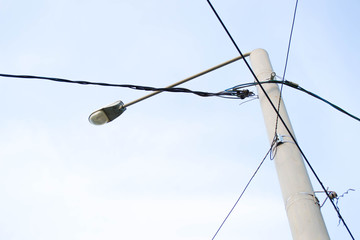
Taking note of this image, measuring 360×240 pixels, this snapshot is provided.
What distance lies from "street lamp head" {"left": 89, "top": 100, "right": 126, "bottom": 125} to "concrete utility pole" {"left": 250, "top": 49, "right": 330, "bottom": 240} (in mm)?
1320

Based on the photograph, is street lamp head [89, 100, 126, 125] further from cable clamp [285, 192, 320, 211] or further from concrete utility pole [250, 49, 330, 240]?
cable clamp [285, 192, 320, 211]

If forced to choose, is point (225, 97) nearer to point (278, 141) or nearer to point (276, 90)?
point (276, 90)

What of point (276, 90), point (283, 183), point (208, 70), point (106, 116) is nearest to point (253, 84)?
point (276, 90)

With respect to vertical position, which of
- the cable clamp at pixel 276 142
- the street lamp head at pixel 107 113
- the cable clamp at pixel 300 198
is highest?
the street lamp head at pixel 107 113

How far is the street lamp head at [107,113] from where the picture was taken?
12.4 ft

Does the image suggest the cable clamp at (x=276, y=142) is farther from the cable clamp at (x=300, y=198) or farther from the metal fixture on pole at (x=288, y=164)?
the cable clamp at (x=300, y=198)

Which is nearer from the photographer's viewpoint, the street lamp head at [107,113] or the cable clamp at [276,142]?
the cable clamp at [276,142]

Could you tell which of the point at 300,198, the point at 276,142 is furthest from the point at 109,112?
the point at 300,198

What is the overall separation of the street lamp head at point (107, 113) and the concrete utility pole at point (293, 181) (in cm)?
132

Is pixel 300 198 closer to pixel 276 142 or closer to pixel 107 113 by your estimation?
pixel 276 142

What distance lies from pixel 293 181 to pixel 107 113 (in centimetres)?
187

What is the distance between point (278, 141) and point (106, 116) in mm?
1646

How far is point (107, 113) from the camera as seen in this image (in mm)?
3779

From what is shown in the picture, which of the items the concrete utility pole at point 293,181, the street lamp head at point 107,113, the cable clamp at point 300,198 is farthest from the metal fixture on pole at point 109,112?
the cable clamp at point 300,198
